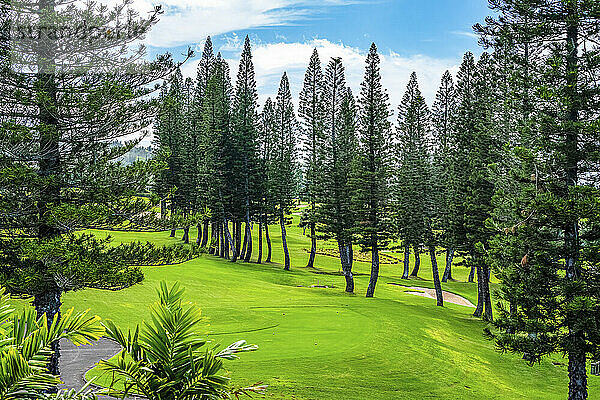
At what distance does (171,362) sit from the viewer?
2879 millimetres

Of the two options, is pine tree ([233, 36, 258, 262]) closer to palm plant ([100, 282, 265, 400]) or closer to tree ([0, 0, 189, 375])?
tree ([0, 0, 189, 375])

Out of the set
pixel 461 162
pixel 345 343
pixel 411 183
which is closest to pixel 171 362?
pixel 345 343

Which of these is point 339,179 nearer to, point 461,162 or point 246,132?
point 461,162

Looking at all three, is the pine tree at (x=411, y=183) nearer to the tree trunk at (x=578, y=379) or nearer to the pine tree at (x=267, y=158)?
the pine tree at (x=267, y=158)

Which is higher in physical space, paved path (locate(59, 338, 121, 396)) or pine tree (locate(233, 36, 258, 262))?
pine tree (locate(233, 36, 258, 262))

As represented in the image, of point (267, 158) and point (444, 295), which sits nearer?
point (444, 295)

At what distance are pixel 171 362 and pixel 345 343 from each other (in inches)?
508

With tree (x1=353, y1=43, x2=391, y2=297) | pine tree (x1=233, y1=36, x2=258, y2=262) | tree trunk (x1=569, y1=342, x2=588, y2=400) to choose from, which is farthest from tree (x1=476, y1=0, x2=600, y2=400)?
pine tree (x1=233, y1=36, x2=258, y2=262)

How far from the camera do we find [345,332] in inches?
650

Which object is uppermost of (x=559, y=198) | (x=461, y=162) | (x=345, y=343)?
(x=461, y=162)

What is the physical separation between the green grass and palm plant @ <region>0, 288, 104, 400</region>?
8.00m

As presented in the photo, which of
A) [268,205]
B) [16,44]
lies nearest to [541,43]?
[16,44]

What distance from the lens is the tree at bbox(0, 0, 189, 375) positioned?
8.74 meters

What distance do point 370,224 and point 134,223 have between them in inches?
755
